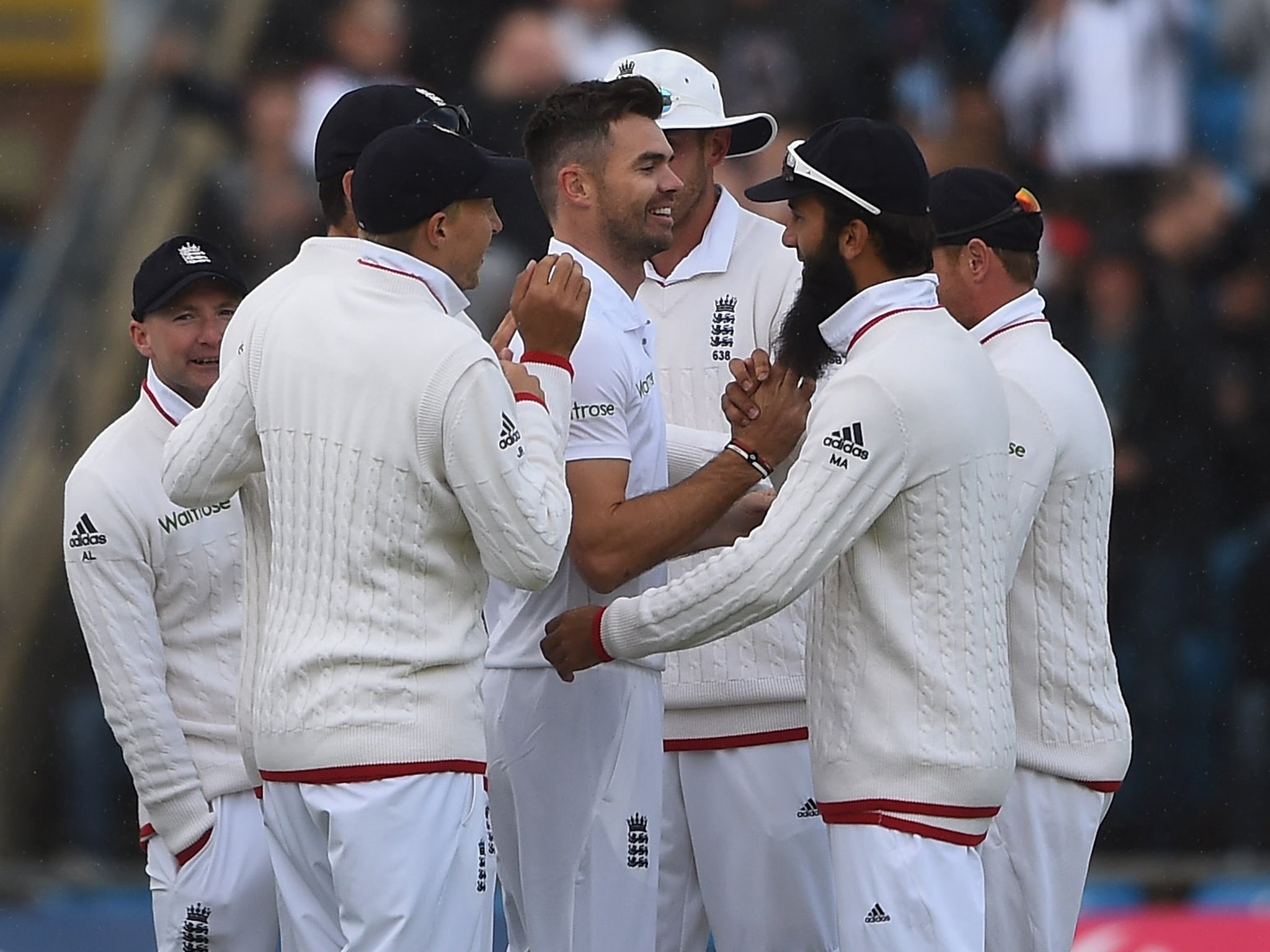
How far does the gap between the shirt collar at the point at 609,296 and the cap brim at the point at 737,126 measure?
2.00ft

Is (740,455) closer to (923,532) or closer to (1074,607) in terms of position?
(923,532)

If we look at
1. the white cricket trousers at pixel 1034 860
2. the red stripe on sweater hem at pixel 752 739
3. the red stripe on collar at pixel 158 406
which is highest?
the red stripe on collar at pixel 158 406

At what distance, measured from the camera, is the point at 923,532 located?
10.5 feet

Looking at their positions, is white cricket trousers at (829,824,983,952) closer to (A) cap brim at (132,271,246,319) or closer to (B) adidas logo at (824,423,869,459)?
(B) adidas logo at (824,423,869,459)

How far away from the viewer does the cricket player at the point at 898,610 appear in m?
3.18

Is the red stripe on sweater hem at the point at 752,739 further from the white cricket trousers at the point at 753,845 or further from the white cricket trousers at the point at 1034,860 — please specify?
the white cricket trousers at the point at 1034,860

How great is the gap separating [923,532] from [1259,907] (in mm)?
3599

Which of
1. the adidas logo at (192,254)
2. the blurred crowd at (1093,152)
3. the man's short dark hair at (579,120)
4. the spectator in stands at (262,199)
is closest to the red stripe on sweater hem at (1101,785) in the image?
the man's short dark hair at (579,120)

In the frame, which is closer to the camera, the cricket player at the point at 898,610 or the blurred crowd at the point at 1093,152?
the cricket player at the point at 898,610

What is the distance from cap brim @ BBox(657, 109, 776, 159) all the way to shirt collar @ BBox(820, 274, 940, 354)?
0.94 meters

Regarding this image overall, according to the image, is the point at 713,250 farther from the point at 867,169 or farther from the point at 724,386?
the point at 867,169

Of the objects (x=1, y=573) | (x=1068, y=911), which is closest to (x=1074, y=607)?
(x=1068, y=911)

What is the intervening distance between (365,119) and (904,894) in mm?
Answer: 1620

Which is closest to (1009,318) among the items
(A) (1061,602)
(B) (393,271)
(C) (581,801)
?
(A) (1061,602)
